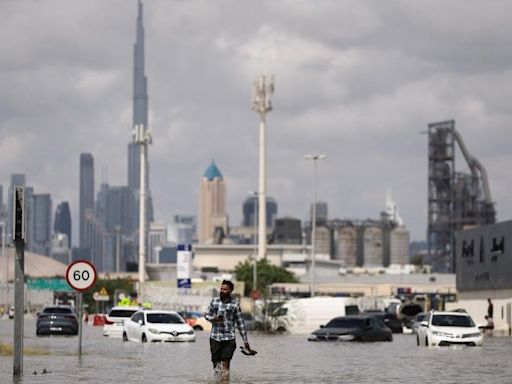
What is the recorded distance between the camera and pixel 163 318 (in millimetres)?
49875

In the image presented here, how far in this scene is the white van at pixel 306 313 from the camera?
229ft

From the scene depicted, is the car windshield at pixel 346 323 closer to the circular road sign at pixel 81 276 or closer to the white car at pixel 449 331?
the white car at pixel 449 331

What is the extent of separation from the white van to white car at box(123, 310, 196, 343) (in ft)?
63.3

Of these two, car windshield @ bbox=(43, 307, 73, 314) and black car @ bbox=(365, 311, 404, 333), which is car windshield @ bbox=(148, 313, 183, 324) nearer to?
car windshield @ bbox=(43, 307, 73, 314)

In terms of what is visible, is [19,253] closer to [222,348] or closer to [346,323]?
A: [222,348]

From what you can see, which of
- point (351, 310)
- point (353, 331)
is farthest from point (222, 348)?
point (351, 310)

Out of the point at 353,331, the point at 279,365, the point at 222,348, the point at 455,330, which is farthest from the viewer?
the point at 353,331

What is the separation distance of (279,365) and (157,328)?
16.4 metres

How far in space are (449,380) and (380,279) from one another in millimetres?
159429

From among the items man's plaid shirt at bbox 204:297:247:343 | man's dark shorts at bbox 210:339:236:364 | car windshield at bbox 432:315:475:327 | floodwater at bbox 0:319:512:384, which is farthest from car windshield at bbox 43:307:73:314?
man's plaid shirt at bbox 204:297:247:343

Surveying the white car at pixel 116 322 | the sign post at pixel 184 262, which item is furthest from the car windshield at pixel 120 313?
the sign post at pixel 184 262

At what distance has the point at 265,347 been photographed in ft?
149

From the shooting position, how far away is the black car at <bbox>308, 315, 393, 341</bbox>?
51812mm

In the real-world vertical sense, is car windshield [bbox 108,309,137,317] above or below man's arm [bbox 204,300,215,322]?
above
